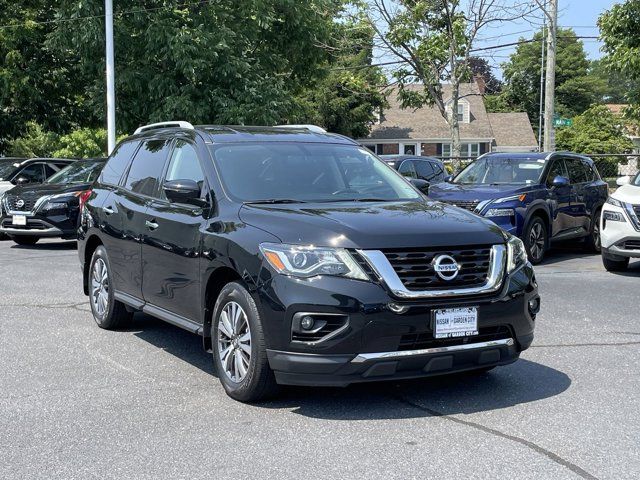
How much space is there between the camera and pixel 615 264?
463 inches

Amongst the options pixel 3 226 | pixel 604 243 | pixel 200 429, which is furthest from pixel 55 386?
pixel 3 226

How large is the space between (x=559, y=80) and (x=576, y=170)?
61.9 meters

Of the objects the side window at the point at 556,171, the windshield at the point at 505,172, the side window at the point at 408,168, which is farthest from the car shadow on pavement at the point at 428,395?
the side window at the point at 408,168

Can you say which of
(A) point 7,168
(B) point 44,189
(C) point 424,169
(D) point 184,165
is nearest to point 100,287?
(D) point 184,165

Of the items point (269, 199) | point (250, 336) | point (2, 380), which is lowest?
point (2, 380)

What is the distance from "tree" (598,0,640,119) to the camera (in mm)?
18031

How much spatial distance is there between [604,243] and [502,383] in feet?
21.1

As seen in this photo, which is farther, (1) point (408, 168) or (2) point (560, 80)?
(2) point (560, 80)

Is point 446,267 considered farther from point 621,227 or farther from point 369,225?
point 621,227

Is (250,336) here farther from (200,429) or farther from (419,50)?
(419,50)

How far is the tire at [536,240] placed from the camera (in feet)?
41.1

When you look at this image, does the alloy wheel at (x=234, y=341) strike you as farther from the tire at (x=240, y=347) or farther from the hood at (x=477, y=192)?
the hood at (x=477, y=192)

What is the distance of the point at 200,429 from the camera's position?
187 inches

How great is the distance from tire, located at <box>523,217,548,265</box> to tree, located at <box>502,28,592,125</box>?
57.7 metres
